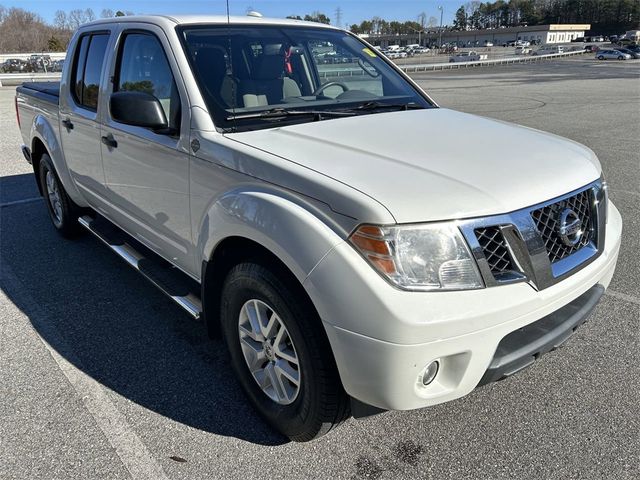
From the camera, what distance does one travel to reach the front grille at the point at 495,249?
1.99 metres

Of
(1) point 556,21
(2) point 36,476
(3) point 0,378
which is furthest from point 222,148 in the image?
(1) point 556,21

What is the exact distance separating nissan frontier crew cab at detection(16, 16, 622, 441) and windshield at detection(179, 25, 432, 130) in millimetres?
15

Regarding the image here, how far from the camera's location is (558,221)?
2.22 meters

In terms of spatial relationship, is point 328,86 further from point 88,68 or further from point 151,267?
point 88,68

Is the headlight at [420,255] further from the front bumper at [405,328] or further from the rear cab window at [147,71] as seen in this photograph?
the rear cab window at [147,71]

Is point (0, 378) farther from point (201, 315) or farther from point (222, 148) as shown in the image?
point (222, 148)

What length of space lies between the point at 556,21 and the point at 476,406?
589ft

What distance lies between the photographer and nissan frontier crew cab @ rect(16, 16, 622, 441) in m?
1.93

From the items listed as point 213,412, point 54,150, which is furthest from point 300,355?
point 54,150

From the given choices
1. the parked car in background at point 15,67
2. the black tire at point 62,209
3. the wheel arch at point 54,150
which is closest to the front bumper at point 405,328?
the wheel arch at point 54,150

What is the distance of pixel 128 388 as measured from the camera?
2.94m

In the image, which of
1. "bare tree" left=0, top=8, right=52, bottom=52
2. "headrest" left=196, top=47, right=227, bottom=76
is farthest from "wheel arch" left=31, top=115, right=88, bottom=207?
"bare tree" left=0, top=8, right=52, bottom=52

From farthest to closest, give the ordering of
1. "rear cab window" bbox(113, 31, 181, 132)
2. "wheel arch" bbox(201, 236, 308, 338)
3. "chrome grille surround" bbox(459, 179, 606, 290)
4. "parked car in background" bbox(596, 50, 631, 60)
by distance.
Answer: "parked car in background" bbox(596, 50, 631, 60), "rear cab window" bbox(113, 31, 181, 132), "wheel arch" bbox(201, 236, 308, 338), "chrome grille surround" bbox(459, 179, 606, 290)

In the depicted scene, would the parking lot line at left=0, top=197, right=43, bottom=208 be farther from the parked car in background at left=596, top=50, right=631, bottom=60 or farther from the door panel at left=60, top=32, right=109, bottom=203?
the parked car in background at left=596, top=50, right=631, bottom=60
